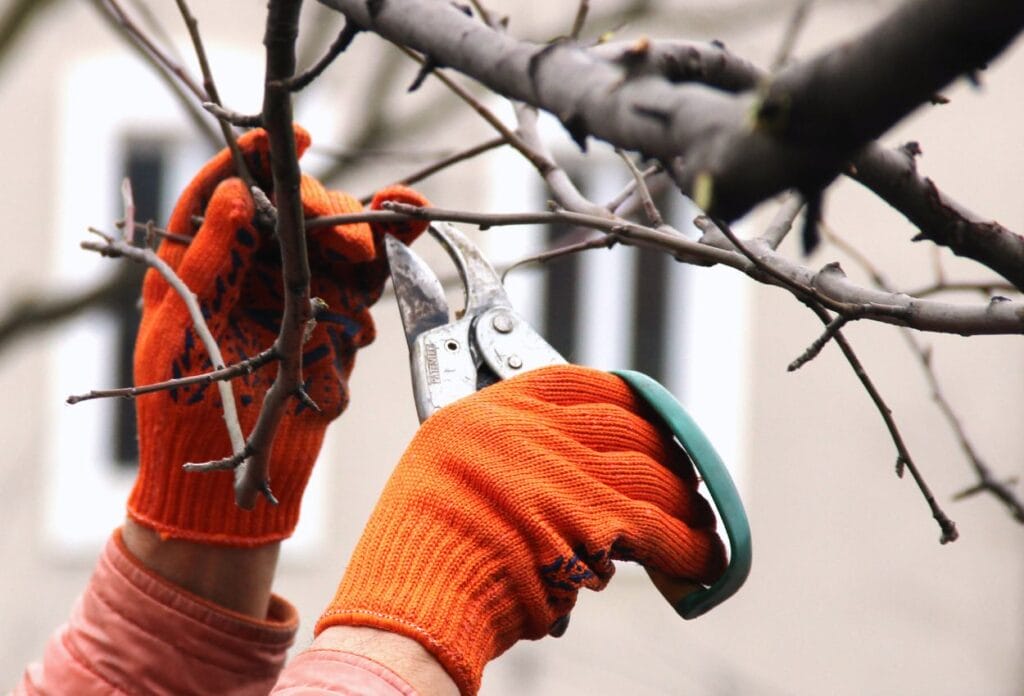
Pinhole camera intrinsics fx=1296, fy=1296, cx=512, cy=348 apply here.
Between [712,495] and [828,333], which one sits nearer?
[828,333]

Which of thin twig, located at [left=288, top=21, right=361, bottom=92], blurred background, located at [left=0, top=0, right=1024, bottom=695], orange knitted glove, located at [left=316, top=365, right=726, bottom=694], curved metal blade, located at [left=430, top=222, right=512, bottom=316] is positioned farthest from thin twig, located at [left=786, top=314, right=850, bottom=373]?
blurred background, located at [left=0, top=0, right=1024, bottom=695]

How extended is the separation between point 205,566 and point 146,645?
0.12 meters

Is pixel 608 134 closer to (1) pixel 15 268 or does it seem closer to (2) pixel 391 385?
(2) pixel 391 385

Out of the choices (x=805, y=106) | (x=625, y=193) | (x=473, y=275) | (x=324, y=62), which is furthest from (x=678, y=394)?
(x=805, y=106)

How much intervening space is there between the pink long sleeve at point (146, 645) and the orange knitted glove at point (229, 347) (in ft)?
0.26

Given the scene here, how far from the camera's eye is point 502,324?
1.52 m

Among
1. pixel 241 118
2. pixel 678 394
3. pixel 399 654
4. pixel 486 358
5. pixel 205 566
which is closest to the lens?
pixel 241 118

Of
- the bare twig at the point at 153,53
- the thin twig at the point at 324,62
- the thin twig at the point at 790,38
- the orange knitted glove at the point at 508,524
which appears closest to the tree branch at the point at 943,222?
the thin twig at the point at 790,38

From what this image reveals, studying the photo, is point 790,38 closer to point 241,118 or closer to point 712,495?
point 241,118

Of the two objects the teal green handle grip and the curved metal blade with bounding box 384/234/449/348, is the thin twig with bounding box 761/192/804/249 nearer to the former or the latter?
the teal green handle grip

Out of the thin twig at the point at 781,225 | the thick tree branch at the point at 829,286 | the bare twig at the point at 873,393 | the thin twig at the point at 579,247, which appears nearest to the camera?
the thick tree branch at the point at 829,286

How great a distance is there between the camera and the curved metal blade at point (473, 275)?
1550 mm

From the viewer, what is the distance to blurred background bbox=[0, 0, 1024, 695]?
6.48 metres

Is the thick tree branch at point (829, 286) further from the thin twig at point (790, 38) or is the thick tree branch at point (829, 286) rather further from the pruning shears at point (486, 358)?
the pruning shears at point (486, 358)
